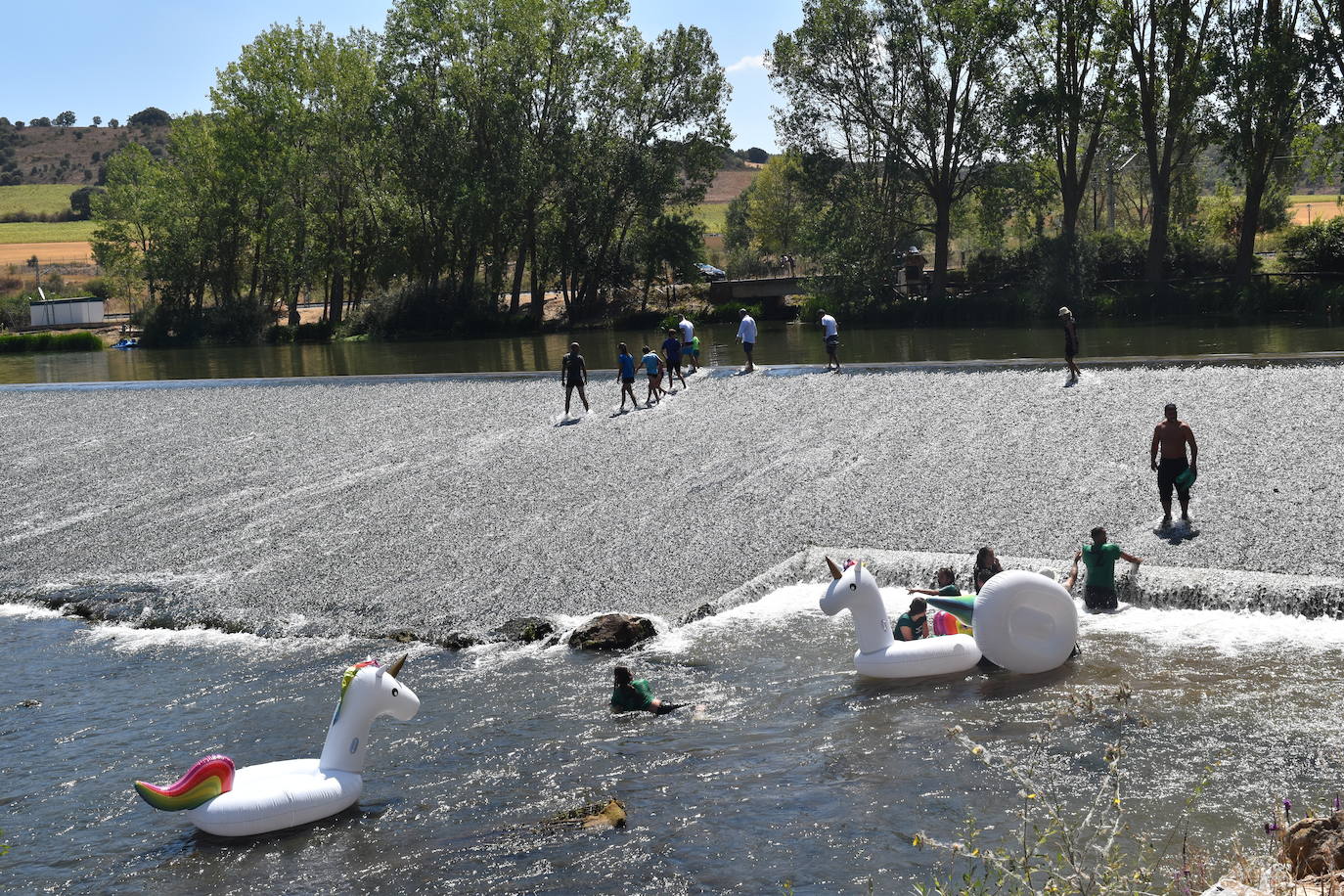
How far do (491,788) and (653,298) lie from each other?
189 feet

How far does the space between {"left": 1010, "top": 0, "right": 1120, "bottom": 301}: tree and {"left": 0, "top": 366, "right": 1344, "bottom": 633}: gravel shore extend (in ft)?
78.9

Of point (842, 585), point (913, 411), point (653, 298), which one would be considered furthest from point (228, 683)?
point (653, 298)

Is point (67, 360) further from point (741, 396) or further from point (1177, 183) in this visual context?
point (1177, 183)

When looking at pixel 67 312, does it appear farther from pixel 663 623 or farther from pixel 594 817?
pixel 594 817

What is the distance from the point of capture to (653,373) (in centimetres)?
2934

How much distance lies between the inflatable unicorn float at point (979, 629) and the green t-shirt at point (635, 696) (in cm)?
216

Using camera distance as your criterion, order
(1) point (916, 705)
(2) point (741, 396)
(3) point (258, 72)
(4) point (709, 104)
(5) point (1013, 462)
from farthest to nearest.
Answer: (3) point (258, 72)
(4) point (709, 104)
(2) point (741, 396)
(5) point (1013, 462)
(1) point (916, 705)

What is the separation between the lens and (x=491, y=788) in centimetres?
1187

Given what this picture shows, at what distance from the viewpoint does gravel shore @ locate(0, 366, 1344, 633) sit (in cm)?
1789

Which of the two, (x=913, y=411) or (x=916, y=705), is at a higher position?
(x=913, y=411)

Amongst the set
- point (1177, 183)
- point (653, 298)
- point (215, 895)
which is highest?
point (1177, 183)

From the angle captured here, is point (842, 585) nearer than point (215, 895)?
No

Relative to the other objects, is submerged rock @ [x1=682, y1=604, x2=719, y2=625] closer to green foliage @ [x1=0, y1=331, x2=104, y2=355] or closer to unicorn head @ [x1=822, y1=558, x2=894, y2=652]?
unicorn head @ [x1=822, y1=558, x2=894, y2=652]

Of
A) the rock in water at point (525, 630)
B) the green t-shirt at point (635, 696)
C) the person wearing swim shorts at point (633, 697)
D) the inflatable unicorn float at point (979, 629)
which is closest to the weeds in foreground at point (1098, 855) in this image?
the inflatable unicorn float at point (979, 629)
